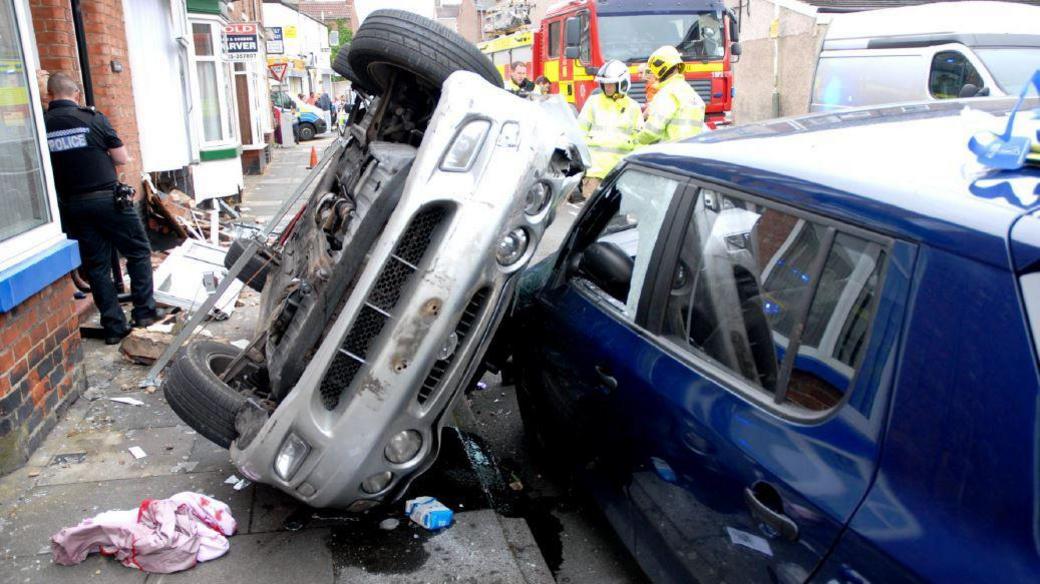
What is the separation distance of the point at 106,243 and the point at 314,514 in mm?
3379

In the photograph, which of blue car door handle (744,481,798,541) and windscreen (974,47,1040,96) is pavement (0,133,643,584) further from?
windscreen (974,47,1040,96)

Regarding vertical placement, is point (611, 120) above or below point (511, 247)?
above

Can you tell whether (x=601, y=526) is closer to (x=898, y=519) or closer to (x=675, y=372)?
(x=675, y=372)

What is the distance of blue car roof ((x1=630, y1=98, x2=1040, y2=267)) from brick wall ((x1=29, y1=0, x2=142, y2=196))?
5.26m

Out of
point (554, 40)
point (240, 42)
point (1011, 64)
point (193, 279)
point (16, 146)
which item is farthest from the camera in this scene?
point (554, 40)

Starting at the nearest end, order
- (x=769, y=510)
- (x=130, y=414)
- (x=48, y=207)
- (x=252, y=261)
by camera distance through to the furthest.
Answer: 1. (x=769, y=510)
2. (x=48, y=207)
3. (x=130, y=414)
4. (x=252, y=261)

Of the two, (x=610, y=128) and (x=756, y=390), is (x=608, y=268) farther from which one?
(x=610, y=128)

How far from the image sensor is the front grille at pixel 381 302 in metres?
3.11

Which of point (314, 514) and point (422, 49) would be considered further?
point (422, 49)

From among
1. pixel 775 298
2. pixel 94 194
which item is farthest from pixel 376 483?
pixel 94 194

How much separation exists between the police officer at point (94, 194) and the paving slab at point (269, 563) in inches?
126

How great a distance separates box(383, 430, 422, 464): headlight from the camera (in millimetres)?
3205

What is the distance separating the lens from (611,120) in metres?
8.61

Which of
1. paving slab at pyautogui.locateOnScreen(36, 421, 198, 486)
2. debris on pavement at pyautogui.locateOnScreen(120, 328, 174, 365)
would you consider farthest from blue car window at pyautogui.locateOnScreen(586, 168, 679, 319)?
debris on pavement at pyautogui.locateOnScreen(120, 328, 174, 365)
